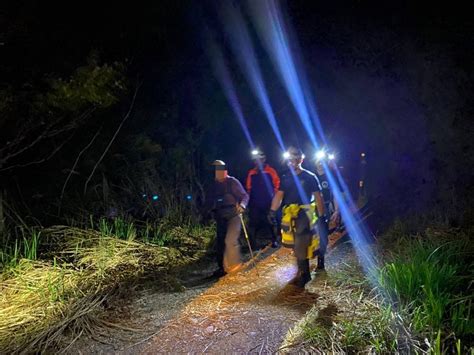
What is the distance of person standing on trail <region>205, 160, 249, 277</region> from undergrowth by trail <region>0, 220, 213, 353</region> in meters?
1.05

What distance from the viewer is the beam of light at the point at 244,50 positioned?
816cm

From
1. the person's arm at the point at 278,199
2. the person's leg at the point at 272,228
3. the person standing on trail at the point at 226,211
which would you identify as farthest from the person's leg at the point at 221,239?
the person's leg at the point at 272,228

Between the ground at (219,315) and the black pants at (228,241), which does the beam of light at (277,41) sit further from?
the ground at (219,315)

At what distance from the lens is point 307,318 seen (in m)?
3.69

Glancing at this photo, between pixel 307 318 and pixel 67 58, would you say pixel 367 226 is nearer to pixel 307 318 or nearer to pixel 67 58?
pixel 307 318

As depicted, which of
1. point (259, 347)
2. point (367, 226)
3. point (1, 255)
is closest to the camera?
point (259, 347)

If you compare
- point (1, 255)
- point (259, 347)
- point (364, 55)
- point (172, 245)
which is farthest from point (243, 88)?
point (259, 347)

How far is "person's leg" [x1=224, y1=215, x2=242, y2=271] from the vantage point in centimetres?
556

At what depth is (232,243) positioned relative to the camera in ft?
18.4

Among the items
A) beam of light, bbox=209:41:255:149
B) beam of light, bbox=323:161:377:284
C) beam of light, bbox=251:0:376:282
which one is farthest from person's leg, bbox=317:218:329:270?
beam of light, bbox=209:41:255:149

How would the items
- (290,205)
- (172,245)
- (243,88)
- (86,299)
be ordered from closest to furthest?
(86,299)
(290,205)
(172,245)
(243,88)

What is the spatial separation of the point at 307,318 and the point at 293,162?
80.1 inches

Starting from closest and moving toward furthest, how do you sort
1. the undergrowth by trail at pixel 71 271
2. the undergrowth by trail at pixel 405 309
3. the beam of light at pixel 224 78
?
the undergrowth by trail at pixel 405 309, the undergrowth by trail at pixel 71 271, the beam of light at pixel 224 78

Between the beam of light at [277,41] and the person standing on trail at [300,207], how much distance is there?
185 inches
